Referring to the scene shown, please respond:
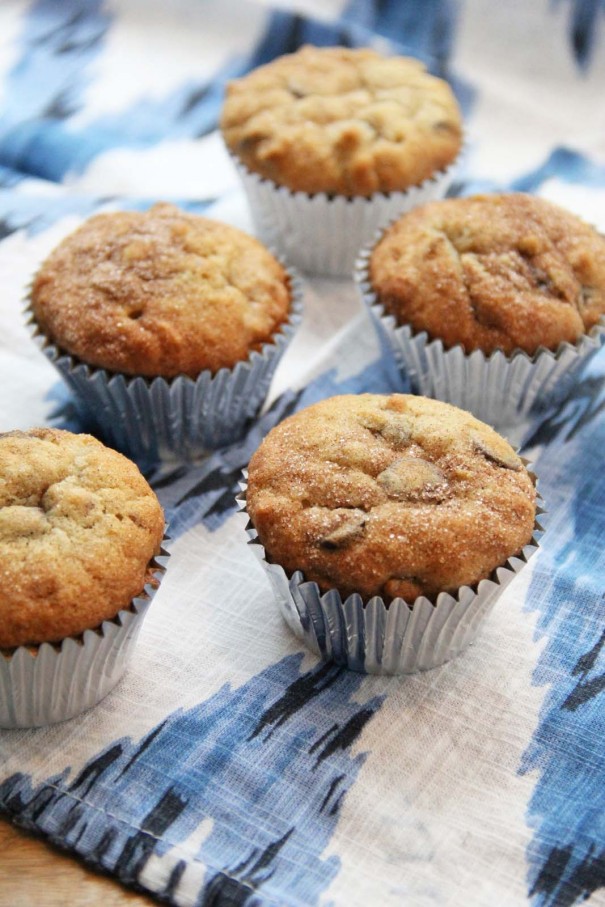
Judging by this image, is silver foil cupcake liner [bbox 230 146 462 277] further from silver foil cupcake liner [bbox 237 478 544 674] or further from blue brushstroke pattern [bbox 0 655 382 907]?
blue brushstroke pattern [bbox 0 655 382 907]

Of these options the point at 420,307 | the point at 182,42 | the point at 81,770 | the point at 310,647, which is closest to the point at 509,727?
the point at 310,647

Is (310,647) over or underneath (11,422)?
underneath

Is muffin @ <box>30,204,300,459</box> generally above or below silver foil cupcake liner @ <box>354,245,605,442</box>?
above

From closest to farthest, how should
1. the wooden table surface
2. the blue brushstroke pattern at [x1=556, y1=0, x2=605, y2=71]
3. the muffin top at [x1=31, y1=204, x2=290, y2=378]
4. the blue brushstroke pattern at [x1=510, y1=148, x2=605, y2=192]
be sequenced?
1. the wooden table surface
2. the muffin top at [x1=31, y1=204, x2=290, y2=378]
3. the blue brushstroke pattern at [x1=510, y1=148, x2=605, y2=192]
4. the blue brushstroke pattern at [x1=556, y1=0, x2=605, y2=71]

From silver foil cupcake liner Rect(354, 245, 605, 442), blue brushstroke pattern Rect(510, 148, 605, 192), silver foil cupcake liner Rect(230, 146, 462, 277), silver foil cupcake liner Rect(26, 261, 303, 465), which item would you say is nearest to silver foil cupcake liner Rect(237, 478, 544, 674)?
silver foil cupcake liner Rect(26, 261, 303, 465)

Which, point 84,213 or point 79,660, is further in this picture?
point 84,213

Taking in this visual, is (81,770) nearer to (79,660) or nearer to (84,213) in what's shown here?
(79,660)

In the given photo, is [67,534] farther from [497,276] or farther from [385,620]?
[497,276]

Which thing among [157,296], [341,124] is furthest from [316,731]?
[341,124]
